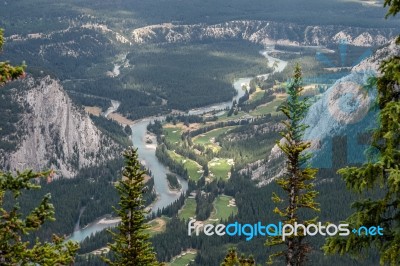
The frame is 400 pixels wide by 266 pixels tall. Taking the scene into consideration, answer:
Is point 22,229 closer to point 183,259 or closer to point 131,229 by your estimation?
point 131,229

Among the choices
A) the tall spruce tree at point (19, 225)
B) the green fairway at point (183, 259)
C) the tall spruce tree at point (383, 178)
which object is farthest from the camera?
the green fairway at point (183, 259)

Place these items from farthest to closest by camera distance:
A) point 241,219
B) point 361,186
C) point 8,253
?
1. point 241,219
2. point 8,253
3. point 361,186

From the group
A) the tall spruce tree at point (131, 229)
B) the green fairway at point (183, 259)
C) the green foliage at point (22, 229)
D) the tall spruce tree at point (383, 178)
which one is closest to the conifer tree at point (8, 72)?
the green foliage at point (22, 229)

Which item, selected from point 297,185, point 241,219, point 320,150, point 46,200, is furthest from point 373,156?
point 320,150

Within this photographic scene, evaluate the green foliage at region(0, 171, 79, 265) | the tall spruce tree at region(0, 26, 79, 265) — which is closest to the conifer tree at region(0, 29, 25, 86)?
the tall spruce tree at region(0, 26, 79, 265)

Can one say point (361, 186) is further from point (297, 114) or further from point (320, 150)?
point (320, 150)

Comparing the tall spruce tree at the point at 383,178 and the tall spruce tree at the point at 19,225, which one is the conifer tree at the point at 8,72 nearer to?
the tall spruce tree at the point at 19,225
